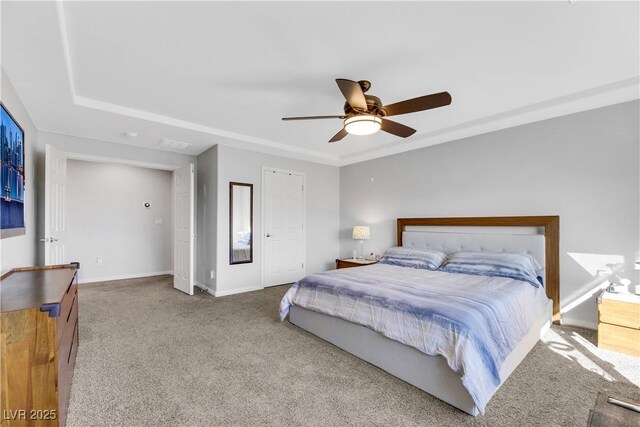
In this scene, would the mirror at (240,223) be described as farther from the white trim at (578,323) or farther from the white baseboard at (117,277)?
the white trim at (578,323)

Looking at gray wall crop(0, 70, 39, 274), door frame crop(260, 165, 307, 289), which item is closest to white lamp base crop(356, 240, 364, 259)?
door frame crop(260, 165, 307, 289)

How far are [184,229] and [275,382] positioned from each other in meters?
3.40

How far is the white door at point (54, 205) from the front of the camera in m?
3.27

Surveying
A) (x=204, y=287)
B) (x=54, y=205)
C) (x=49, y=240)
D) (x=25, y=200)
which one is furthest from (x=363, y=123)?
(x=204, y=287)

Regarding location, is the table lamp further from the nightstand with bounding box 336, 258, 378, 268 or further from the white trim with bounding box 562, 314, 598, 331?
the white trim with bounding box 562, 314, 598, 331

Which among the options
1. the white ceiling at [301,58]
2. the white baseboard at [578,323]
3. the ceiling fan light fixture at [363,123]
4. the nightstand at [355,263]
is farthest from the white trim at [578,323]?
the ceiling fan light fixture at [363,123]

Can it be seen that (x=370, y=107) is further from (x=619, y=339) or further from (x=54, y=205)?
(x=54, y=205)

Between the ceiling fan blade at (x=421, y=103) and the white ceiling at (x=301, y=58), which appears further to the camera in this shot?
the ceiling fan blade at (x=421, y=103)

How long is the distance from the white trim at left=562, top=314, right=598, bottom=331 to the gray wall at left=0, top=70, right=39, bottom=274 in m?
5.27

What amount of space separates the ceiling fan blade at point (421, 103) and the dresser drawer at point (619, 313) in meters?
2.39

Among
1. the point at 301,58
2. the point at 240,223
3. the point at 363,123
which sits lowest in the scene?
the point at 240,223

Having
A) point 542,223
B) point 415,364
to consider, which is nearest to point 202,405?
point 415,364

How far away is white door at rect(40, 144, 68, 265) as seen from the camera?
3.27m

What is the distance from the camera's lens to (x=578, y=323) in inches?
129
